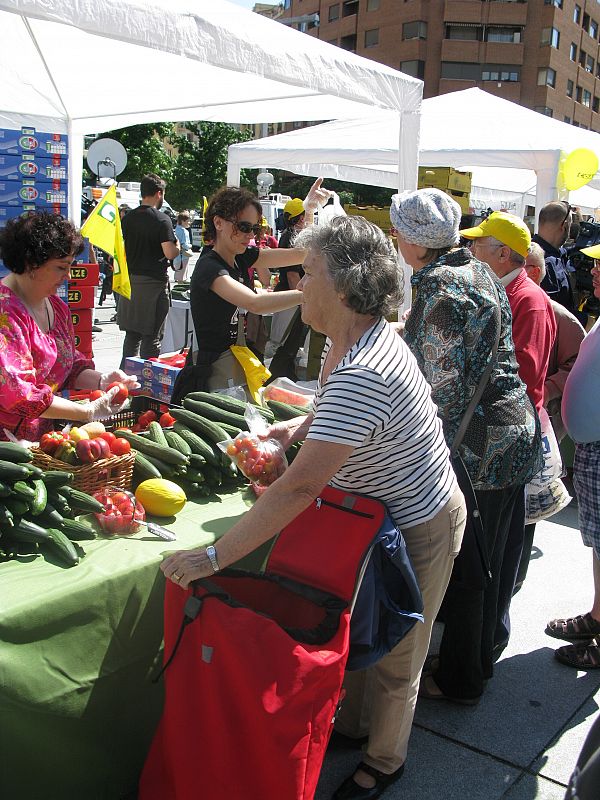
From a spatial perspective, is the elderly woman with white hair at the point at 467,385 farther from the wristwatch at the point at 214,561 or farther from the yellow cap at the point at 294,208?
the yellow cap at the point at 294,208

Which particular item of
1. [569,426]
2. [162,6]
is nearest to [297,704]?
[569,426]

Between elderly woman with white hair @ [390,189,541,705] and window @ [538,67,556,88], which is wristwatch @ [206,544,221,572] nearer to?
elderly woman with white hair @ [390,189,541,705]

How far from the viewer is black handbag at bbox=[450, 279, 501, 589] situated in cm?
274

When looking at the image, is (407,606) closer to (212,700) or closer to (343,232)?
(212,700)

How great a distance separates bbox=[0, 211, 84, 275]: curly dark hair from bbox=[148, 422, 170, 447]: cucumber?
2.63ft

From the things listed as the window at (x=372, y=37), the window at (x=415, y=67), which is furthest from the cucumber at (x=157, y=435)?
the window at (x=372, y=37)

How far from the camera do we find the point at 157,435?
10.1 feet

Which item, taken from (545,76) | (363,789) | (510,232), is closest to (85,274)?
(510,232)

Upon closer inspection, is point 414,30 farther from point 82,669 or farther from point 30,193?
point 82,669

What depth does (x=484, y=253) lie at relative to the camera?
3643 mm

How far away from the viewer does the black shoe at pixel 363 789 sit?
8.24ft

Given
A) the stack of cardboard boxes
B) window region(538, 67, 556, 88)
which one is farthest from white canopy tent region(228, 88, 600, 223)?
window region(538, 67, 556, 88)

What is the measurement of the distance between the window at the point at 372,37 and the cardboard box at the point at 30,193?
67.2m

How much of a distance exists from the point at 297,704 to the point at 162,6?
3.15 metres
